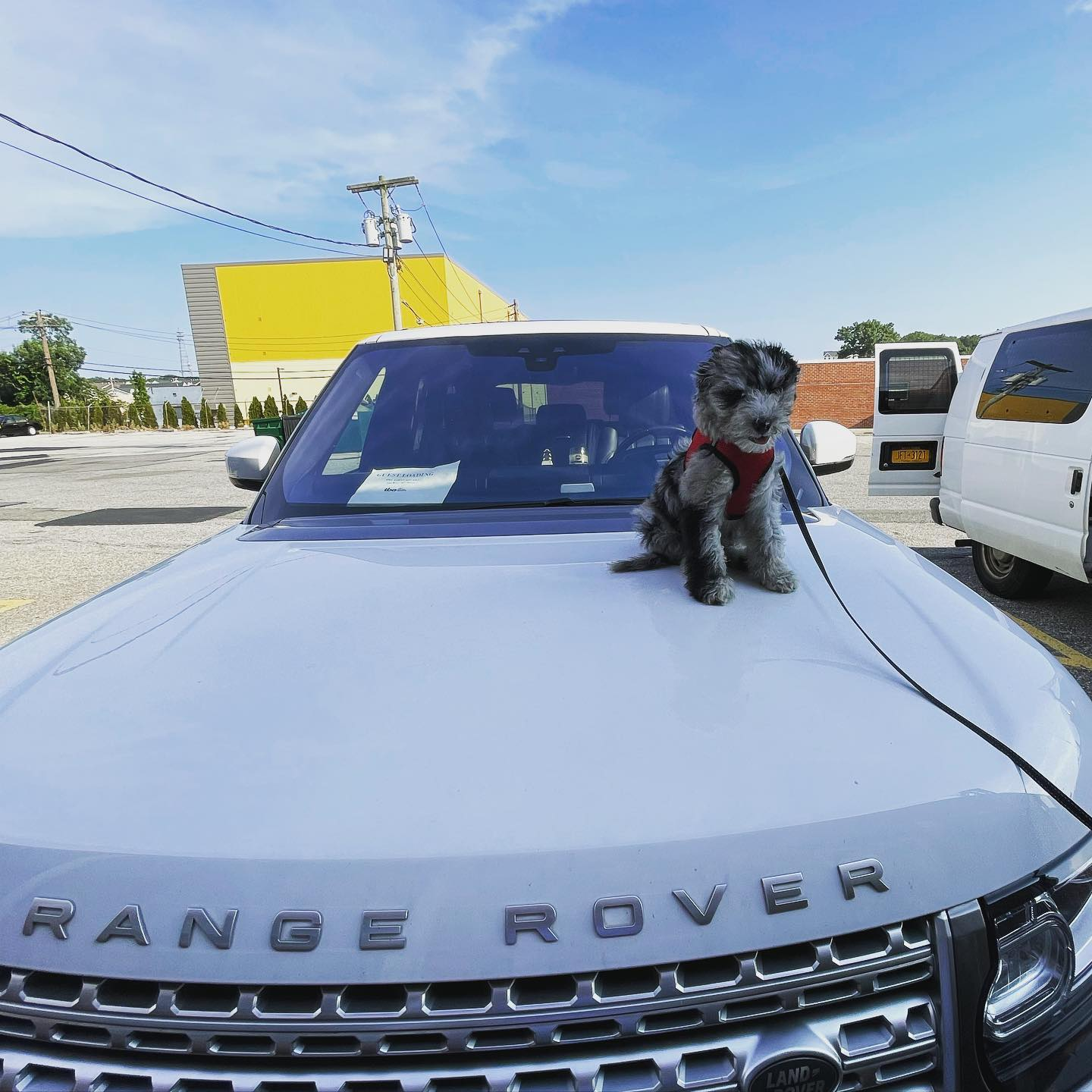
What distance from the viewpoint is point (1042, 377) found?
16.5 feet

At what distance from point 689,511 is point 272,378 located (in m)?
54.9

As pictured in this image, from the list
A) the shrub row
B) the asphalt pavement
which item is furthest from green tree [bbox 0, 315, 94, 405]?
the asphalt pavement

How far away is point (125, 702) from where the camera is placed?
3.72 feet

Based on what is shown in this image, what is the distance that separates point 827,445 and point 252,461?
1.94 metres

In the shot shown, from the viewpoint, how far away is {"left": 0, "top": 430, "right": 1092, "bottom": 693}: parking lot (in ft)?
17.5

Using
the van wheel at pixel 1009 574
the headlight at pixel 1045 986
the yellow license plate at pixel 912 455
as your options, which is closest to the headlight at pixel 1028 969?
the headlight at pixel 1045 986

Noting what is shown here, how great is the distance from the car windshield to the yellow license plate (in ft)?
15.1

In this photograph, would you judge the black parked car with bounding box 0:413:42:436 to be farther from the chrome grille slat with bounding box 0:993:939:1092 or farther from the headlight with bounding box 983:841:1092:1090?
the headlight with bounding box 983:841:1092:1090

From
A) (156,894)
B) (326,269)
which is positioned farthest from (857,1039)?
(326,269)

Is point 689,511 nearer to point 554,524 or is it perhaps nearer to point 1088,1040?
point 554,524

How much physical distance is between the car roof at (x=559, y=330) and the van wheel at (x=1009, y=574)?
398 cm

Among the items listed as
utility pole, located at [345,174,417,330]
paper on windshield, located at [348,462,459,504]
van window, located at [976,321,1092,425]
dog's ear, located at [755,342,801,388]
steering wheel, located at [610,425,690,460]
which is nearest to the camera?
dog's ear, located at [755,342,801,388]

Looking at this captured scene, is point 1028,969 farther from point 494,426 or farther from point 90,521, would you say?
point 90,521

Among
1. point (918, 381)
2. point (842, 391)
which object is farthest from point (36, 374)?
point (918, 381)
